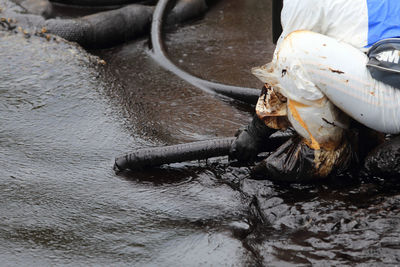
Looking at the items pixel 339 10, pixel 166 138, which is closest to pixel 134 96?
pixel 166 138

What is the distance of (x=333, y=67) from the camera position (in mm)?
2596

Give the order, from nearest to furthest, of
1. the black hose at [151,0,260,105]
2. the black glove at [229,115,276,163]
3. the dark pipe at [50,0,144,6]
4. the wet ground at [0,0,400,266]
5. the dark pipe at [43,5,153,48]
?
the wet ground at [0,0,400,266]
the black glove at [229,115,276,163]
the black hose at [151,0,260,105]
the dark pipe at [43,5,153,48]
the dark pipe at [50,0,144,6]

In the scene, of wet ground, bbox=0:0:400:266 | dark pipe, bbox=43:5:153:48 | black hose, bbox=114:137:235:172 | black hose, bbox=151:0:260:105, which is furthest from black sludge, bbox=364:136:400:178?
dark pipe, bbox=43:5:153:48

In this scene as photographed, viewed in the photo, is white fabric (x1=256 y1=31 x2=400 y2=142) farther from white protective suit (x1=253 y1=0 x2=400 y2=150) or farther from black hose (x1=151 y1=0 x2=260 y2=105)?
black hose (x1=151 y1=0 x2=260 y2=105)

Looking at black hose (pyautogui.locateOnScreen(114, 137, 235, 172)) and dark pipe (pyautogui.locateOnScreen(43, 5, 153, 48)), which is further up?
dark pipe (pyautogui.locateOnScreen(43, 5, 153, 48))

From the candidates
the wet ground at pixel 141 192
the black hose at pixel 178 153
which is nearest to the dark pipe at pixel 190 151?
the black hose at pixel 178 153

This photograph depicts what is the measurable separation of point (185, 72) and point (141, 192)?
213 cm

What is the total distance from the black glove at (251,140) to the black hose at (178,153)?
75mm

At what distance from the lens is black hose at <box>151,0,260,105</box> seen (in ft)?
14.1

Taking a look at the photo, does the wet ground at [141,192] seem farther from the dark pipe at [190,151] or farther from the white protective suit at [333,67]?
the white protective suit at [333,67]

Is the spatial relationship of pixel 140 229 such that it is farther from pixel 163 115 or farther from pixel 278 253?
pixel 163 115

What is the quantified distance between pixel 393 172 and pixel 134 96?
256 centimetres

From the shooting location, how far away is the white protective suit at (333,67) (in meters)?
2.57

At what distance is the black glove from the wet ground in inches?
4.7
